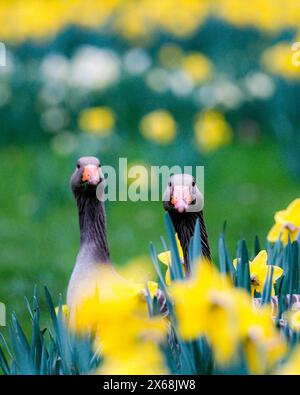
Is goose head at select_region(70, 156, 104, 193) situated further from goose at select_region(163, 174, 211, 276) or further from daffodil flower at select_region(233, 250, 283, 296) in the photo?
daffodil flower at select_region(233, 250, 283, 296)

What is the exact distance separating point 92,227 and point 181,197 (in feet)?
1.56

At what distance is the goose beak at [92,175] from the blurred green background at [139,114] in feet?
3.87

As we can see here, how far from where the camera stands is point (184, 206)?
144 centimetres

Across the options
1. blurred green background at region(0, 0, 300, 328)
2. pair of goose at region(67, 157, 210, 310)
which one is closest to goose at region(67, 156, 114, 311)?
pair of goose at region(67, 157, 210, 310)

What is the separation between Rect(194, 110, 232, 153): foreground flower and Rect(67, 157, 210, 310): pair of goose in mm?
2195

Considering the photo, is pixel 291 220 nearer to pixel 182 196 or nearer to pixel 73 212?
pixel 182 196

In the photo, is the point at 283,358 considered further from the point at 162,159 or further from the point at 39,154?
the point at 39,154

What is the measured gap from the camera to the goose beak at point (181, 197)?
145cm

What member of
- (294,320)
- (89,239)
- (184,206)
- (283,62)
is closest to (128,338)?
(294,320)

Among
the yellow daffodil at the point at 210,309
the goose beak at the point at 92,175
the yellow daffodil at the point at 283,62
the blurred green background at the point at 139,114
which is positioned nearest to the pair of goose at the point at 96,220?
the goose beak at the point at 92,175

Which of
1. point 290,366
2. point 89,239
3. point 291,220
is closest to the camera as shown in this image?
point 290,366

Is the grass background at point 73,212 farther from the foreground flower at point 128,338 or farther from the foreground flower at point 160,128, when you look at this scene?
the foreground flower at point 128,338

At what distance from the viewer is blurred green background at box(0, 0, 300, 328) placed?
12.5 feet

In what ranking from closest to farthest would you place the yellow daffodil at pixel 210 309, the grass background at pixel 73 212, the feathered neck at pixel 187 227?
the yellow daffodil at pixel 210 309 → the feathered neck at pixel 187 227 → the grass background at pixel 73 212
